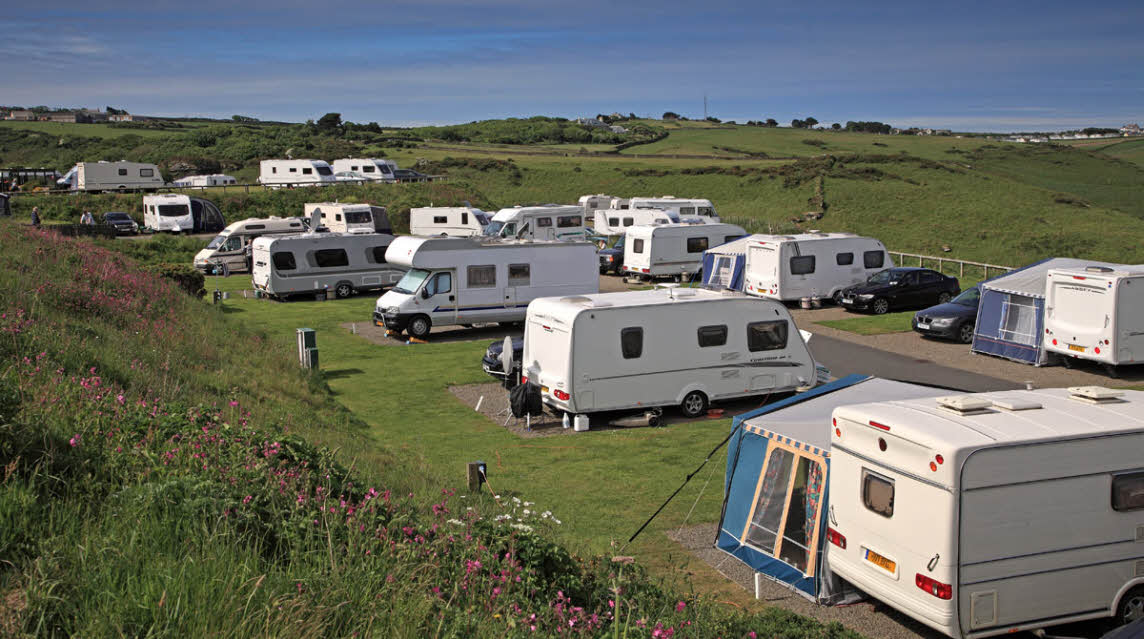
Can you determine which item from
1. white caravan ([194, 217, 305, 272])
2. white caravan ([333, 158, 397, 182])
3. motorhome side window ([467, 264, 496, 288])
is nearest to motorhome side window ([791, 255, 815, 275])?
motorhome side window ([467, 264, 496, 288])

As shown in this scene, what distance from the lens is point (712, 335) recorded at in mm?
16078

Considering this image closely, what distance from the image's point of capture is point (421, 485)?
10.2 meters

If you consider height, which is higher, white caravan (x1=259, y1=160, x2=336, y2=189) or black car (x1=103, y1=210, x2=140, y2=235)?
A: white caravan (x1=259, y1=160, x2=336, y2=189)

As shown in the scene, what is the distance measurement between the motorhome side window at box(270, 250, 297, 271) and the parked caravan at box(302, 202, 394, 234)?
424 inches

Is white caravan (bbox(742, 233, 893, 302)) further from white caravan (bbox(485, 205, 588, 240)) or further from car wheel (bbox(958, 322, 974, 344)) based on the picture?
white caravan (bbox(485, 205, 588, 240))

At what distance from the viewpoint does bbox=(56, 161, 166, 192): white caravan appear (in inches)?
2121

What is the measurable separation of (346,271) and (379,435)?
17.5m

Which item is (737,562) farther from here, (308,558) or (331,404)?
(331,404)

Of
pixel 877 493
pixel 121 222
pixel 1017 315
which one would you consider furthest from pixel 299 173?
pixel 877 493

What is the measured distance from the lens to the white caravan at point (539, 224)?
38.9m

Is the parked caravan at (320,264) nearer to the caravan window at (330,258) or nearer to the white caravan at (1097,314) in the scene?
the caravan window at (330,258)

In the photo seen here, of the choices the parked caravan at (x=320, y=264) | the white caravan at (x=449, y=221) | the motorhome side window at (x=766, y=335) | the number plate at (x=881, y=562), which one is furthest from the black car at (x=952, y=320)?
the white caravan at (x=449, y=221)

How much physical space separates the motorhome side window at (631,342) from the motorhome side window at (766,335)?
2178 millimetres

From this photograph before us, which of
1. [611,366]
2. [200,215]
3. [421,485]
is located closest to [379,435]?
[611,366]
